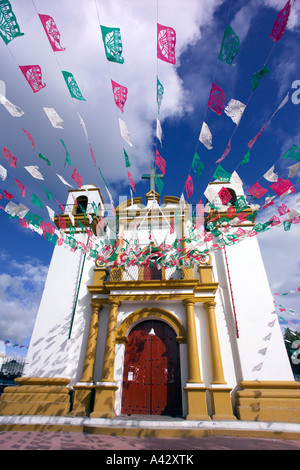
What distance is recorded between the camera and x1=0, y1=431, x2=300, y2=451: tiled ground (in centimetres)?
460

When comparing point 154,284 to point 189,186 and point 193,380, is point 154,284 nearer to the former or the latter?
point 193,380

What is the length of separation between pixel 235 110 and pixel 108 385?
8.01 m

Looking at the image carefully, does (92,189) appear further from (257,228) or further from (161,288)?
(257,228)

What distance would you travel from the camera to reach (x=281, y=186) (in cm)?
568

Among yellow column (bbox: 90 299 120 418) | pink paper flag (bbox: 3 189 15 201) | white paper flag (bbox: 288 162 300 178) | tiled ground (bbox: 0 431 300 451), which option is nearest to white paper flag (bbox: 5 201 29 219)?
pink paper flag (bbox: 3 189 15 201)

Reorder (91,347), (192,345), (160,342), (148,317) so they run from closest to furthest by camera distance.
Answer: (192,345) → (91,347) → (160,342) → (148,317)

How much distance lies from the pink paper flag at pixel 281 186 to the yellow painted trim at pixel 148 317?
522 centimetres

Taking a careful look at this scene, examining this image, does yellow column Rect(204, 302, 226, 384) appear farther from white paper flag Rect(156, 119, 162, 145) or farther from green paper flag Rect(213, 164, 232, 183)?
white paper flag Rect(156, 119, 162, 145)

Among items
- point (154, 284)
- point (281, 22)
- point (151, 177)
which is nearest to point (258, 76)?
point (281, 22)

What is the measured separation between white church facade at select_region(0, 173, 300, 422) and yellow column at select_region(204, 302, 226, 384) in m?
0.03

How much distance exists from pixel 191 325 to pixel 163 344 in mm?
1251
